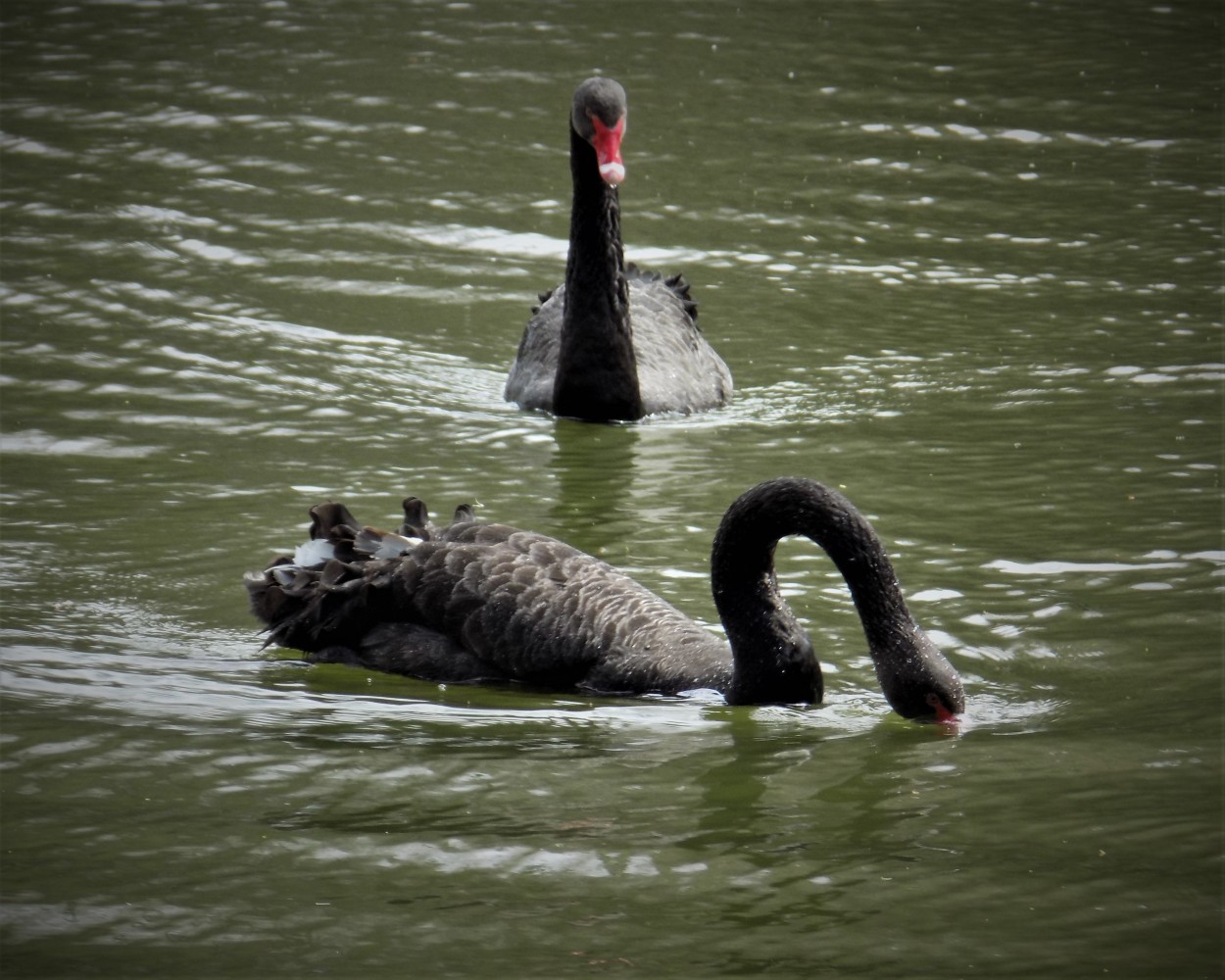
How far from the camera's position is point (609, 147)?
10305 millimetres

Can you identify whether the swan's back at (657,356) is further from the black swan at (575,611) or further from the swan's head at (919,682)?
the swan's head at (919,682)

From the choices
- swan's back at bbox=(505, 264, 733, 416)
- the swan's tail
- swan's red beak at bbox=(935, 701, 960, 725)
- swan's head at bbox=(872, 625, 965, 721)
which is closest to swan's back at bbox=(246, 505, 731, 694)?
the swan's tail

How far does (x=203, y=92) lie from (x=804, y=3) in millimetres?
6545

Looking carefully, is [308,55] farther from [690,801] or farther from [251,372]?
[690,801]

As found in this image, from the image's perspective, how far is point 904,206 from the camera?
14.2 m

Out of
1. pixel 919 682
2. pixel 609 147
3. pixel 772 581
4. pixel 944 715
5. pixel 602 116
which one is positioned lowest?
pixel 944 715

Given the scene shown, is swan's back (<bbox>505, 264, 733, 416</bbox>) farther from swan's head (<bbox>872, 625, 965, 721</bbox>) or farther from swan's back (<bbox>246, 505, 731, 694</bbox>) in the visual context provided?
swan's head (<bbox>872, 625, 965, 721</bbox>)

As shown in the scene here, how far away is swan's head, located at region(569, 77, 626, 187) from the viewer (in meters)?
10.3

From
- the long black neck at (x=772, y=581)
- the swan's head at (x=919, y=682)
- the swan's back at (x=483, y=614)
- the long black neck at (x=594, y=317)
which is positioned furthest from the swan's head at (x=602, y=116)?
the swan's head at (x=919, y=682)

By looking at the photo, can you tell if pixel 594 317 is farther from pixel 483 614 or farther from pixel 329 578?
pixel 483 614

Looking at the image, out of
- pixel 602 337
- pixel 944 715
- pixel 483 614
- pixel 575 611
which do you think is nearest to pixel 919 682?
pixel 944 715

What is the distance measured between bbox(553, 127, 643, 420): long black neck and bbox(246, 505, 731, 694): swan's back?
3.45 m

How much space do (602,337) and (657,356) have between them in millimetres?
650

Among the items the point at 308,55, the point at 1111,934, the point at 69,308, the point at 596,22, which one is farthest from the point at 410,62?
the point at 1111,934
